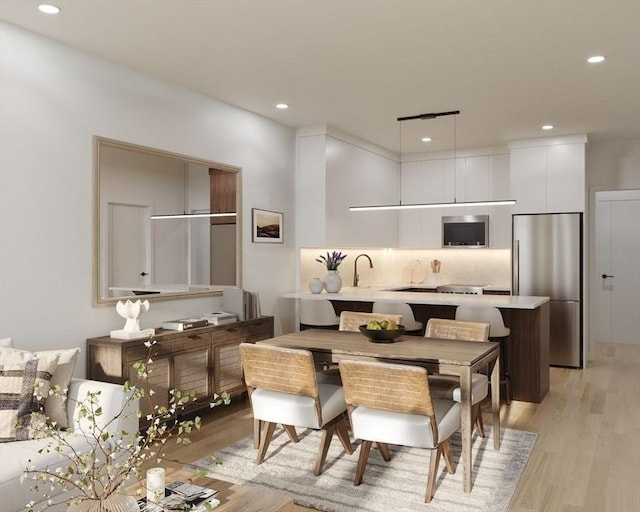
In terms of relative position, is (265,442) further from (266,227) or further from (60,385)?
(266,227)

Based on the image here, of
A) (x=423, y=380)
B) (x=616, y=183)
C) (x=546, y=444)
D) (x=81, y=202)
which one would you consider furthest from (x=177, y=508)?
(x=616, y=183)

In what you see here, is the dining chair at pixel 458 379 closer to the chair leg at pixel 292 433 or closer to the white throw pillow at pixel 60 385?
the chair leg at pixel 292 433

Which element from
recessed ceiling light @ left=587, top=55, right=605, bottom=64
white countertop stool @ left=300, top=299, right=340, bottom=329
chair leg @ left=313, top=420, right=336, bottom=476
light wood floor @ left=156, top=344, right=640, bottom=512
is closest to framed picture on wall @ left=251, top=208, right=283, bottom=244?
white countertop stool @ left=300, top=299, right=340, bottom=329

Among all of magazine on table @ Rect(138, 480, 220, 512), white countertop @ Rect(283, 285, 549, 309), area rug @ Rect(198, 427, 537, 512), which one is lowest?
area rug @ Rect(198, 427, 537, 512)

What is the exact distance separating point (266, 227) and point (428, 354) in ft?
9.56

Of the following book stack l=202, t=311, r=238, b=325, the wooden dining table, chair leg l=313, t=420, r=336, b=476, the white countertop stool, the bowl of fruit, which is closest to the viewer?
the wooden dining table

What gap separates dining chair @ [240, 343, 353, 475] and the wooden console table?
0.92m

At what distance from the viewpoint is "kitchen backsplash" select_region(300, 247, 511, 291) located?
24.9ft

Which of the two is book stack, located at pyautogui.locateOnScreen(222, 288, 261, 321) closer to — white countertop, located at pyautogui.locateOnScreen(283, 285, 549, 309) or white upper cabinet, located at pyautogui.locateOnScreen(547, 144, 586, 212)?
white countertop, located at pyautogui.locateOnScreen(283, 285, 549, 309)

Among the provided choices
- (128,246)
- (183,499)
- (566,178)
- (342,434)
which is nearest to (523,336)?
(342,434)

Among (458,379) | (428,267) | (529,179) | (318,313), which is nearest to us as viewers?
(458,379)

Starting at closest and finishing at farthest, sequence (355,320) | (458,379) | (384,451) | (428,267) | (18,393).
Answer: (18,393)
(384,451)
(458,379)
(355,320)
(428,267)

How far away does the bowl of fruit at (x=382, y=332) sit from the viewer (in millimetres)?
3775

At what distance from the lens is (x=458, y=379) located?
4.19m
